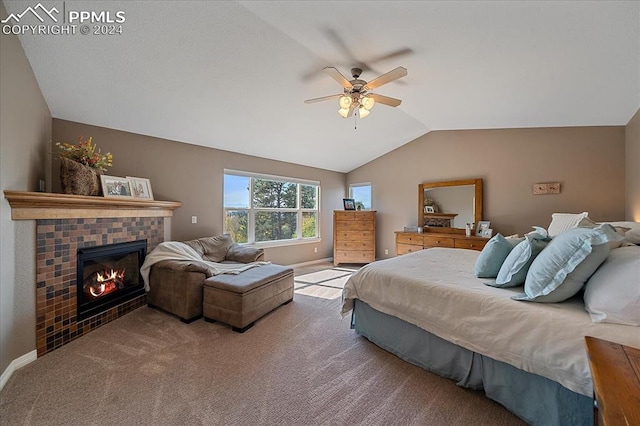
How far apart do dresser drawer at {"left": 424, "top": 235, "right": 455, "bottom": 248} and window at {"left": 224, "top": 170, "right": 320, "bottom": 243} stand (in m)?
2.39

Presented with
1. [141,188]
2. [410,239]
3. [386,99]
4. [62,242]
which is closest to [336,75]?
[386,99]

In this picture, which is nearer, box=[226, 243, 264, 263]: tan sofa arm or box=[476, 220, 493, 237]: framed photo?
box=[226, 243, 264, 263]: tan sofa arm

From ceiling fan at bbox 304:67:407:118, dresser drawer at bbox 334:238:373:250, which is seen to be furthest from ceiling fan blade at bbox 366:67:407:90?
dresser drawer at bbox 334:238:373:250

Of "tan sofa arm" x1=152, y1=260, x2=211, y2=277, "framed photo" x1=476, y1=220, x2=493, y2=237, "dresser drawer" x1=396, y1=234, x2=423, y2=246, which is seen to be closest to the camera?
"tan sofa arm" x1=152, y1=260, x2=211, y2=277

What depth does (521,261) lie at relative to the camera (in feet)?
5.43

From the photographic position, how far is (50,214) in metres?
2.16

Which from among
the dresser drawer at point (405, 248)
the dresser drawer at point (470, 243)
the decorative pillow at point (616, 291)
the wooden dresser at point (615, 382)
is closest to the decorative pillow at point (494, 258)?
the decorative pillow at point (616, 291)

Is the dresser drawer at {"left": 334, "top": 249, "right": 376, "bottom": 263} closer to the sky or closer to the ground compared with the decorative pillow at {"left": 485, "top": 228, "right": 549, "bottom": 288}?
closer to the ground

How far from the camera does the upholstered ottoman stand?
8.20ft

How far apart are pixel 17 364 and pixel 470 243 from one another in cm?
526

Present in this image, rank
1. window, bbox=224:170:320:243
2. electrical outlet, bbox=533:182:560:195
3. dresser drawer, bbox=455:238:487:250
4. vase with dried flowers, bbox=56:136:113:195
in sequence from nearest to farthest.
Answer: vase with dried flowers, bbox=56:136:113:195 < electrical outlet, bbox=533:182:560:195 < dresser drawer, bbox=455:238:487:250 < window, bbox=224:170:320:243

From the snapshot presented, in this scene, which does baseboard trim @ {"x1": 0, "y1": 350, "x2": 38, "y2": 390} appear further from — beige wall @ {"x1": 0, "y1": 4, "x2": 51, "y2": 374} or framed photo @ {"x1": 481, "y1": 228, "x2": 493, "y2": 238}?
framed photo @ {"x1": 481, "y1": 228, "x2": 493, "y2": 238}

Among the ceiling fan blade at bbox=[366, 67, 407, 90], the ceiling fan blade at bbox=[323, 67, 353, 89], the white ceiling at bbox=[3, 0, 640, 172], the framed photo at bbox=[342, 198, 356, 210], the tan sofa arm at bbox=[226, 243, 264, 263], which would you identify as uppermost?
the white ceiling at bbox=[3, 0, 640, 172]

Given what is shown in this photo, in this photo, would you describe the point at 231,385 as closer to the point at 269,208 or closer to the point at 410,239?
the point at 269,208
